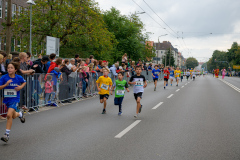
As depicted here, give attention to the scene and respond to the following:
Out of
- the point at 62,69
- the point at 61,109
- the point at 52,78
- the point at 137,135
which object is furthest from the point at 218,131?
the point at 62,69

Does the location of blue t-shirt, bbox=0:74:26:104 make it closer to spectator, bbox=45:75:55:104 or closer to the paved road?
the paved road

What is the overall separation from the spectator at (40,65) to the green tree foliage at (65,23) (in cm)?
1911

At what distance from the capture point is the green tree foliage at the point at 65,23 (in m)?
31.0

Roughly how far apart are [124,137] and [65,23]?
2635 centimetres

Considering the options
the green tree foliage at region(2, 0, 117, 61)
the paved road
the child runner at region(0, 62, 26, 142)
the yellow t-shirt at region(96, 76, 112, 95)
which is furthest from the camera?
the green tree foliage at region(2, 0, 117, 61)

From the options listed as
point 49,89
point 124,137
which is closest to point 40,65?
point 49,89

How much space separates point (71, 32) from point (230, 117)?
2479cm

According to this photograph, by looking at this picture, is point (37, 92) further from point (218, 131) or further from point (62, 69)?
point (218, 131)

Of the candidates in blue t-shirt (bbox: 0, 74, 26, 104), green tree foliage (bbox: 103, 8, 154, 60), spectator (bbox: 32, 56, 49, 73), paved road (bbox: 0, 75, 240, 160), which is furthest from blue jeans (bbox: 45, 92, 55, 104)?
green tree foliage (bbox: 103, 8, 154, 60)

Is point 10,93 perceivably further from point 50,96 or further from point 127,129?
point 50,96

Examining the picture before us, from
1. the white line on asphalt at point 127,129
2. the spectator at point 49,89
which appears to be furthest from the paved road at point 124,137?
the spectator at point 49,89

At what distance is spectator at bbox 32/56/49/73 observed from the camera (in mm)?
11125

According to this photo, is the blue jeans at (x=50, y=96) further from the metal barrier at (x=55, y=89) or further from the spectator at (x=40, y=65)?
the spectator at (x=40, y=65)

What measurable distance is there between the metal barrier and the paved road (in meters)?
0.74
